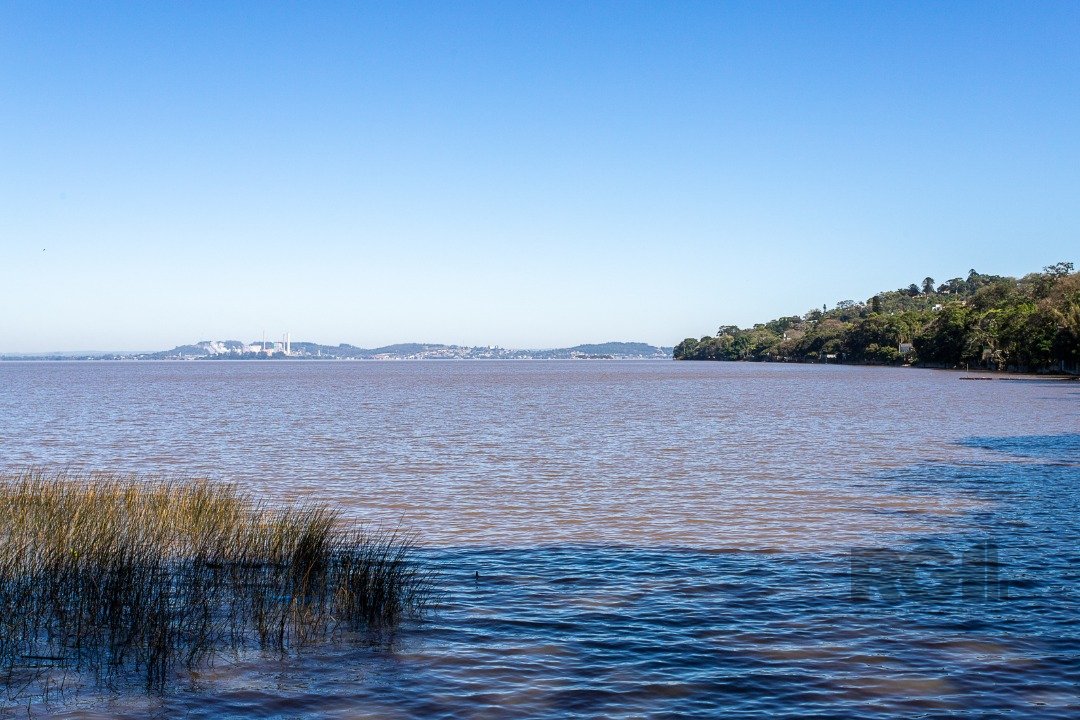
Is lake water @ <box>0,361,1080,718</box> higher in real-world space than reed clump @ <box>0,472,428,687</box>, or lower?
lower

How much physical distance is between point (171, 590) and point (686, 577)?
7.74 meters

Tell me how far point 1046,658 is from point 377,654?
7819 mm

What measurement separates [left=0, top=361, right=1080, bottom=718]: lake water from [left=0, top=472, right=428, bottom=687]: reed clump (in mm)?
685

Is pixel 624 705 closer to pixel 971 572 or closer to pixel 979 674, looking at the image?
pixel 979 674

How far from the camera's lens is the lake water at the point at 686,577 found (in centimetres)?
1047

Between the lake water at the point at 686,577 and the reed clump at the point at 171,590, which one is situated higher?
the reed clump at the point at 171,590

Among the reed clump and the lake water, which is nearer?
the lake water

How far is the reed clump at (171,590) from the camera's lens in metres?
11.5

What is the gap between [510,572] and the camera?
16297 mm

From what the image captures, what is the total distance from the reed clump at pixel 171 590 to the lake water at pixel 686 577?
A: 685 mm

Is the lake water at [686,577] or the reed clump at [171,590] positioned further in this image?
the reed clump at [171,590]

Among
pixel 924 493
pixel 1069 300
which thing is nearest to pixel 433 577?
pixel 924 493

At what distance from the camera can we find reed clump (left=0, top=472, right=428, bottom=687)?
1152cm

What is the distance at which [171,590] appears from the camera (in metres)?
14.0
